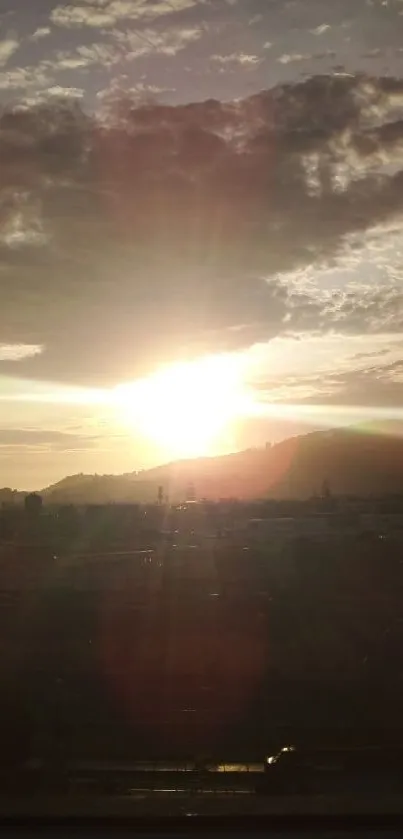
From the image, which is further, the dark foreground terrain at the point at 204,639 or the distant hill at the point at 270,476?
the distant hill at the point at 270,476

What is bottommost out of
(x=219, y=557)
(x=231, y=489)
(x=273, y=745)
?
(x=273, y=745)

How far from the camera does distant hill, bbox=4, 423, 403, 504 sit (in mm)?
21625

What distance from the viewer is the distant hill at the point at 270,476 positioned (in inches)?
851

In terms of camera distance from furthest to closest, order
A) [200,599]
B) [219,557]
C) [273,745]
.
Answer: [219,557]
[200,599]
[273,745]

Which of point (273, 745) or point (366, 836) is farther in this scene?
point (273, 745)

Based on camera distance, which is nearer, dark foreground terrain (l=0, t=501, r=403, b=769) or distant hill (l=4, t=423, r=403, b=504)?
dark foreground terrain (l=0, t=501, r=403, b=769)

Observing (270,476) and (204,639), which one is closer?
(204,639)

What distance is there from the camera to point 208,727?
10.1m

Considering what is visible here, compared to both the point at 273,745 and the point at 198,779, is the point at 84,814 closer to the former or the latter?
the point at 198,779

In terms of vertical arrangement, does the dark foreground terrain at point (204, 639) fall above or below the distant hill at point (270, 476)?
below

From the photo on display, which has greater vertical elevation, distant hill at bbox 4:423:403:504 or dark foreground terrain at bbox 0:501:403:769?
distant hill at bbox 4:423:403:504

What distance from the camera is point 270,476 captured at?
79.8 feet

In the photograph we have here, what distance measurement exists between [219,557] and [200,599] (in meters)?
2.11

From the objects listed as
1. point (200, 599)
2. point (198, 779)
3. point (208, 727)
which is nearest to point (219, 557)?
point (200, 599)
